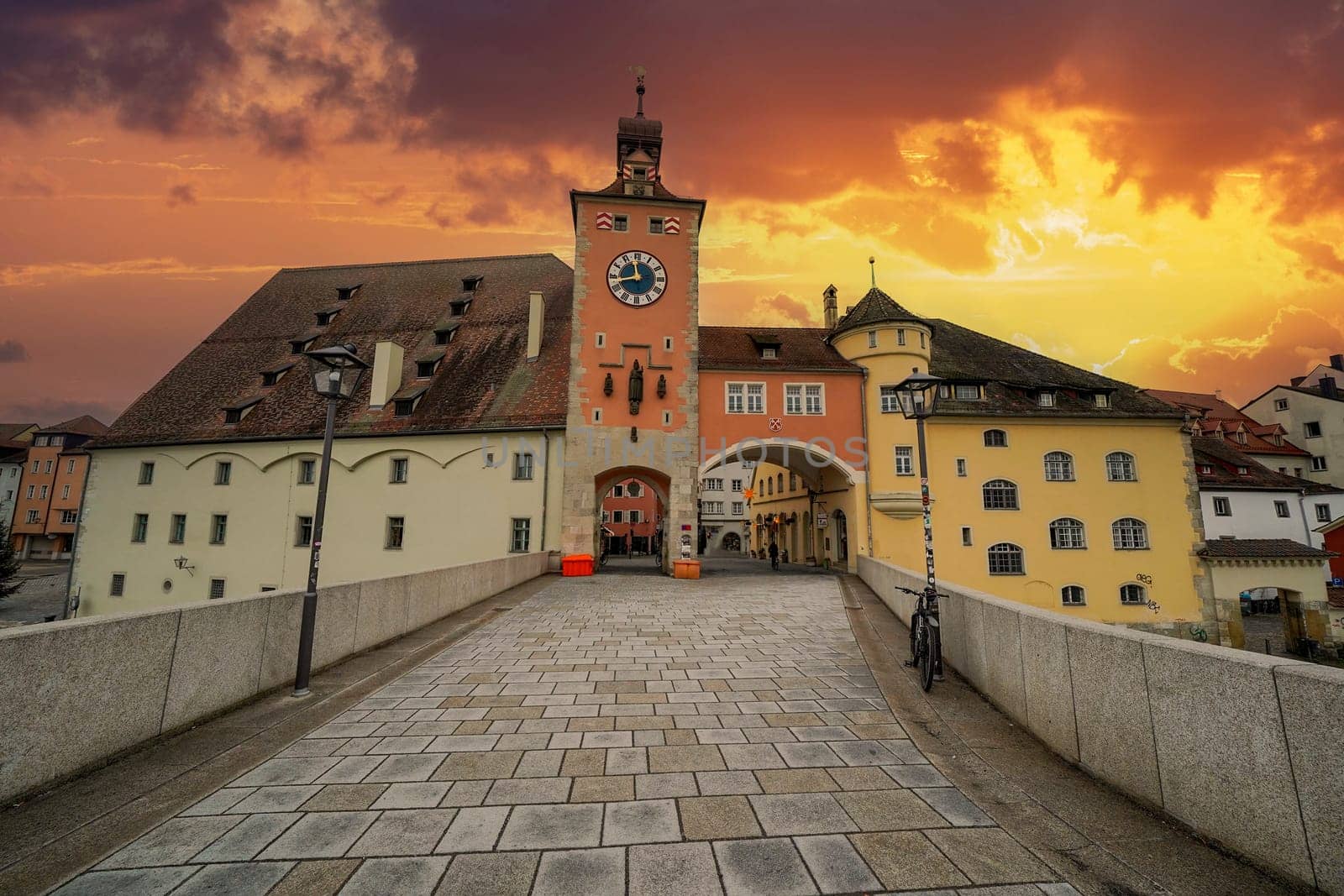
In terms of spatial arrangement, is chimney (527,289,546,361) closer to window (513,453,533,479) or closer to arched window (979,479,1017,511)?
window (513,453,533,479)

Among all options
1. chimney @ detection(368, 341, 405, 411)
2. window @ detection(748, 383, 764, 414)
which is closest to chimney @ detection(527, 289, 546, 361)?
chimney @ detection(368, 341, 405, 411)

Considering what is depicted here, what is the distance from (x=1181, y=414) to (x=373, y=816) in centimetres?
3693

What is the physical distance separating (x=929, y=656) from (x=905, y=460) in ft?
68.2

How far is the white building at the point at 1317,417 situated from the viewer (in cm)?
4325

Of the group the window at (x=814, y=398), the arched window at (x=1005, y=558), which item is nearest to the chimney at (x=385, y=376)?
the window at (x=814, y=398)

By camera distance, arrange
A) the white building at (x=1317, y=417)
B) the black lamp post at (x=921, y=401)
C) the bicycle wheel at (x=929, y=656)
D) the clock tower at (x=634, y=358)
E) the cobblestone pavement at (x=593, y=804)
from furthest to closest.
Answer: the white building at (x=1317, y=417) → the clock tower at (x=634, y=358) → the black lamp post at (x=921, y=401) → the bicycle wheel at (x=929, y=656) → the cobblestone pavement at (x=593, y=804)

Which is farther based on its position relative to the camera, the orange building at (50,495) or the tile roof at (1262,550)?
the orange building at (50,495)

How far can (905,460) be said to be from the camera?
1033 inches

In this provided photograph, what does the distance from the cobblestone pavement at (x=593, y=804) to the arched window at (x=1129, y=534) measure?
28021 mm

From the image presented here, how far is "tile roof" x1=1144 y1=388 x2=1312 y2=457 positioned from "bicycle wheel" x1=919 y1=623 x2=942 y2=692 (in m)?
48.5

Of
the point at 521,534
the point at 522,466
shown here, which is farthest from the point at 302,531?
the point at 522,466

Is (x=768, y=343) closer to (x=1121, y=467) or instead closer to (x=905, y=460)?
(x=905, y=460)

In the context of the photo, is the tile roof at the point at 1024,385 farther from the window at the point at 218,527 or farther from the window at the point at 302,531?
the window at the point at 218,527

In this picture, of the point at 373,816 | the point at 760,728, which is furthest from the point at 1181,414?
the point at 373,816
